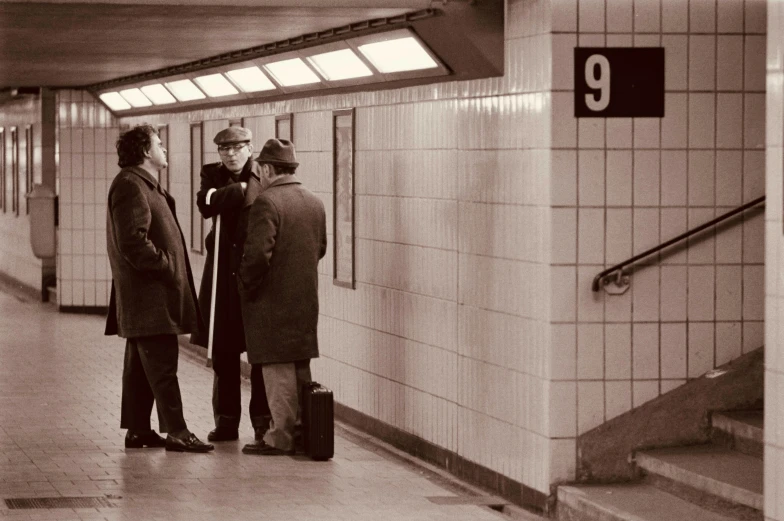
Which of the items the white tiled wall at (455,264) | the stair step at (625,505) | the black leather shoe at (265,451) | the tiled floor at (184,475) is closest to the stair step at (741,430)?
the stair step at (625,505)

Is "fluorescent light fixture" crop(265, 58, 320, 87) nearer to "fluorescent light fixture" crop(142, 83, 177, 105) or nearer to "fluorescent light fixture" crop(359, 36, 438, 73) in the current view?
"fluorescent light fixture" crop(359, 36, 438, 73)

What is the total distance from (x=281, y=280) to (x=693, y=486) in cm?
280

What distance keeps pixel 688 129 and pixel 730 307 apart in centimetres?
86

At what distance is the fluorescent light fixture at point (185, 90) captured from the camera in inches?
513

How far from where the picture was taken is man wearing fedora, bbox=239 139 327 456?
8.30 m

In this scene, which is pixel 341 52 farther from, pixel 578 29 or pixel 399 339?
pixel 578 29

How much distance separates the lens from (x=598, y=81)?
687 cm

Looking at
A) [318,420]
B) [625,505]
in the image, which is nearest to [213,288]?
[318,420]

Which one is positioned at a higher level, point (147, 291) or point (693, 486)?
point (147, 291)

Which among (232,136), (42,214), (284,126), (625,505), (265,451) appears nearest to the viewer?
(625,505)

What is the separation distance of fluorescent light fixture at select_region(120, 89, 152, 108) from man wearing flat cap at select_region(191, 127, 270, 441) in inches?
254

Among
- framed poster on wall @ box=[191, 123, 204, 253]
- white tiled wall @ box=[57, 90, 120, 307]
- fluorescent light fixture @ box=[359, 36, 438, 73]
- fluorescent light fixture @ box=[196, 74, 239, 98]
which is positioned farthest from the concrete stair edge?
white tiled wall @ box=[57, 90, 120, 307]

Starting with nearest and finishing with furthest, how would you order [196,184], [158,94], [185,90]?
[185,90], [196,184], [158,94]

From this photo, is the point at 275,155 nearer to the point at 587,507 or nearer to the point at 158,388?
the point at 158,388
